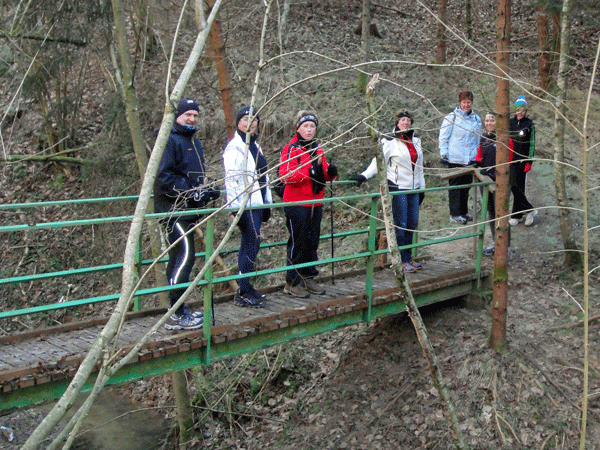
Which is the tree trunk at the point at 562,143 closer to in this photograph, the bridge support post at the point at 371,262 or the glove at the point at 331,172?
the bridge support post at the point at 371,262

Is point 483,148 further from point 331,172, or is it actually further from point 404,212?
point 331,172

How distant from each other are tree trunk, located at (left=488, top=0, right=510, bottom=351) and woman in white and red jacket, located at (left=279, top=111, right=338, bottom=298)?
1.74 metres

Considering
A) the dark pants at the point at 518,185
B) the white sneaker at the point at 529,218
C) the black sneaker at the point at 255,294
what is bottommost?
the white sneaker at the point at 529,218

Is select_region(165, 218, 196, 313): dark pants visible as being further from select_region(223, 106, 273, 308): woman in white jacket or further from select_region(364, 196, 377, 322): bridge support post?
select_region(364, 196, 377, 322): bridge support post

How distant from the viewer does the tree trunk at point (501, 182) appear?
6156mm

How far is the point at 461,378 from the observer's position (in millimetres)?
6695

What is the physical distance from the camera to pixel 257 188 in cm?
485

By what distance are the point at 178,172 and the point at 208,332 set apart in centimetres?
140

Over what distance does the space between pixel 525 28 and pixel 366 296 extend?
14344 mm

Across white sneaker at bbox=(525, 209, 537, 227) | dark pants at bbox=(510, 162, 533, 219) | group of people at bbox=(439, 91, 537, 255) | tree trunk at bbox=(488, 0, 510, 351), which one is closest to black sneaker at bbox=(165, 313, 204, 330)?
tree trunk at bbox=(488, 0, 510, 351)

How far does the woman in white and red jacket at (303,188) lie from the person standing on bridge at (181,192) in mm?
921

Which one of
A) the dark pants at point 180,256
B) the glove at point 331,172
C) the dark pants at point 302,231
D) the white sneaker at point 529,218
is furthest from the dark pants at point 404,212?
the white sneaker at point 529,218

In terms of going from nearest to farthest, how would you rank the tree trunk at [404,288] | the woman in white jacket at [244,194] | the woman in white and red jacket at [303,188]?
the tree trunk at [404,288] → the woman in white jacket at [244,194] → the woman in white and red jacket at [303,188]

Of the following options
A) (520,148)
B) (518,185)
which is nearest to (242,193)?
(520,148)
